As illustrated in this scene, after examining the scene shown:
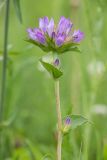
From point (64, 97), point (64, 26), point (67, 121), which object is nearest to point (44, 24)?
point (64, 26)

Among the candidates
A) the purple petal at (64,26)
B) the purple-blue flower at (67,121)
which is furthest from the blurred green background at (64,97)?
the purple petal at (64,26)

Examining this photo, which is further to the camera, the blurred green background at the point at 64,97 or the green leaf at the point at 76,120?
the blurred green background at the point at 64,97

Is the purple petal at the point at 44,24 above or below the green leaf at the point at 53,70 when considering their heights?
above

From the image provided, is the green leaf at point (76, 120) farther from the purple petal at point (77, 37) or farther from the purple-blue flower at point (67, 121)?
the purple petal at point (77, 37)

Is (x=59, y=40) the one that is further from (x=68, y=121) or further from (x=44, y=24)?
(x=68, y=121)

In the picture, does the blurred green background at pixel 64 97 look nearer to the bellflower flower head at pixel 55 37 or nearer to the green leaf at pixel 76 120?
the green leaf at pixel 76 120

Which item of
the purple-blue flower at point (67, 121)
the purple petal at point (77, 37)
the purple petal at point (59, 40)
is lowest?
the purple-blue flower at point (67, 121)
